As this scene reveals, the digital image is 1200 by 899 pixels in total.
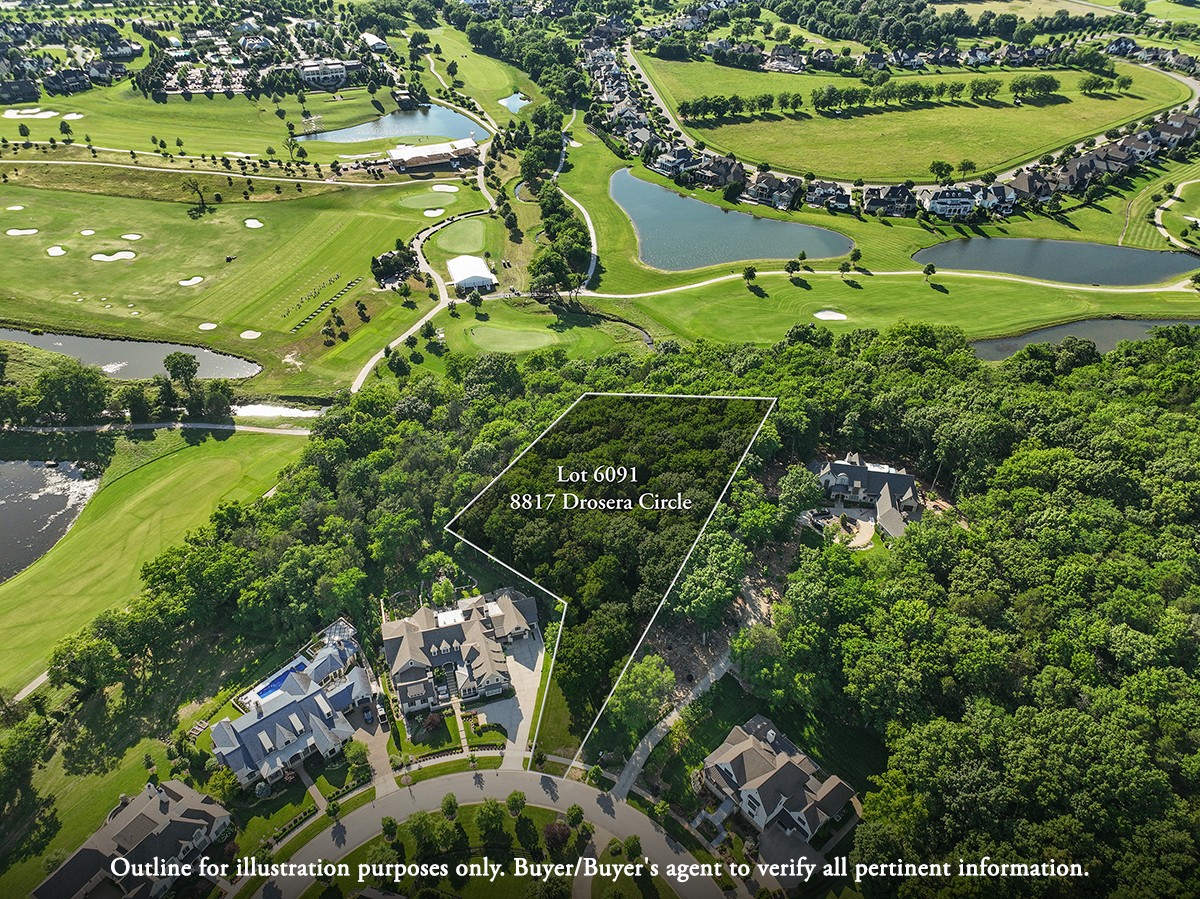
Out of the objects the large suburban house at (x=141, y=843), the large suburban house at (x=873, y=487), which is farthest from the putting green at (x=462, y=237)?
the large suburban house at (x=141, y=843)

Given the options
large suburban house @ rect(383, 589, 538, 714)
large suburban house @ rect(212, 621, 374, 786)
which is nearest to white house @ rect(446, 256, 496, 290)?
large suburban house @ rect(383, 589, 538, 714)

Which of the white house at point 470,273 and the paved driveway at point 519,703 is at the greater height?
the white house at point 470,273

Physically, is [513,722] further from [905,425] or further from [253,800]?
[905,425]

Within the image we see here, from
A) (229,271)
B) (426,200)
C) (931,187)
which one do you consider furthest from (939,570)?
(426,200)

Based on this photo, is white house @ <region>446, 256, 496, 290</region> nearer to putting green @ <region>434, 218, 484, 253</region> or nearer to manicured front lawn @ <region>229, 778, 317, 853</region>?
putting green @ <region>434, 218, 484, 253</region>

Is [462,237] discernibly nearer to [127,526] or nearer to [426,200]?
[426,200]

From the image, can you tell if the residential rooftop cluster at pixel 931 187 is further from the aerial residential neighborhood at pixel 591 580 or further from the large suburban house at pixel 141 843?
the large suburban house at pixel 141 843

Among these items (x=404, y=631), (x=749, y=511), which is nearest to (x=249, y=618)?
(x=404, y=631)
